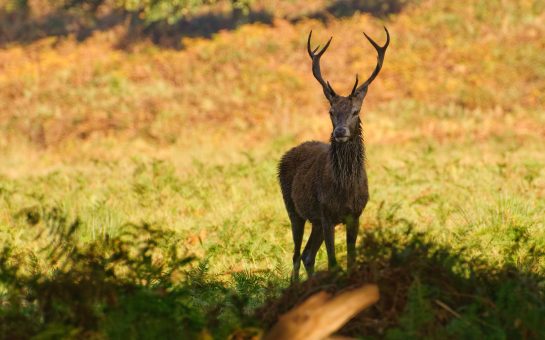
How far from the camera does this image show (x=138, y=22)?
3800cm

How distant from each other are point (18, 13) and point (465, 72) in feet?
80.5

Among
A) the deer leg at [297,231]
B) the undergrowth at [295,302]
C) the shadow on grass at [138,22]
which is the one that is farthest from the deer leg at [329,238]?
the shadow on grass at [138,22]

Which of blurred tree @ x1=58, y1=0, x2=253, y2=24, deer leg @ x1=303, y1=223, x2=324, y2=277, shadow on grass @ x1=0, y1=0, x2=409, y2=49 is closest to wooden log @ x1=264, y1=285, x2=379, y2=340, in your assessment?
deer leg @ x1=303, y1=223, x2=324, y2=277

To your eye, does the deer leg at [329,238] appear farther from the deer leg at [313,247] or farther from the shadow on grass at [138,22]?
the shadow on grass at [138,22]

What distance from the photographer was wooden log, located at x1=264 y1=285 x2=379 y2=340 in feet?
11.1

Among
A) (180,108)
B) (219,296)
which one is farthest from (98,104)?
(219,296)

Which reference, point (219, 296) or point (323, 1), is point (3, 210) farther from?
point (323, 1)

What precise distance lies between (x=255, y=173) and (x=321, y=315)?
434 inches

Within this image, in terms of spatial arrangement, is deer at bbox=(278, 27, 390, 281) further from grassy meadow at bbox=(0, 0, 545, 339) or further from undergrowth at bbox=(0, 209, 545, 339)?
undergrowth at bbox=(0, 209, 545, 339)

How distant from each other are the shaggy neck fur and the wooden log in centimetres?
393

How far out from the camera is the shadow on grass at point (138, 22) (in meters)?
34.8

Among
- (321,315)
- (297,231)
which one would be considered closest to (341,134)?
(297,231)

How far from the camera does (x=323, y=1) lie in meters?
40.8

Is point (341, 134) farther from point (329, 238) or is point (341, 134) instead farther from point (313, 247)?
point (313, 247)
